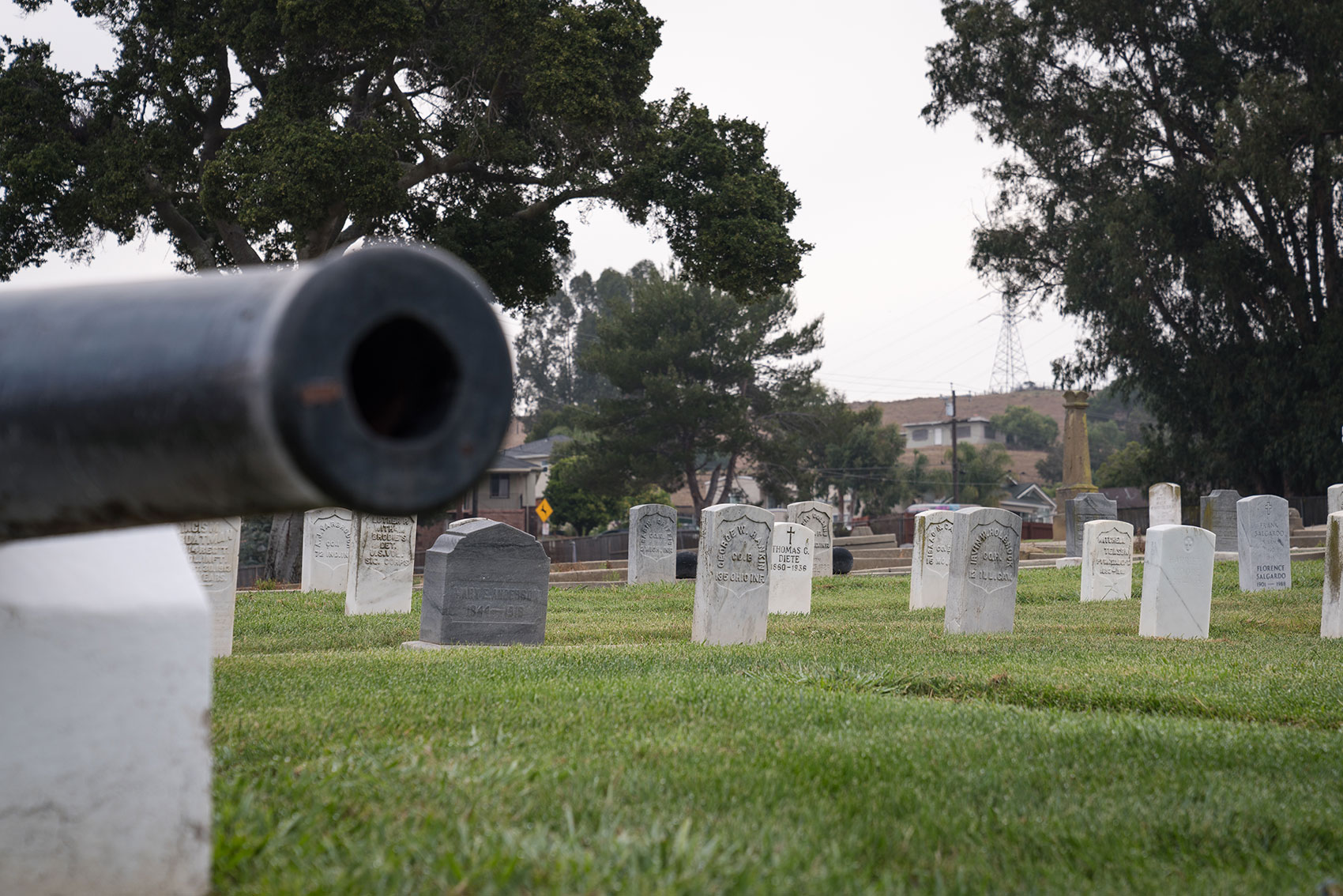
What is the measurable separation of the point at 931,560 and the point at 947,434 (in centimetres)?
8227

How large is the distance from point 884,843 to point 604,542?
33572 mm

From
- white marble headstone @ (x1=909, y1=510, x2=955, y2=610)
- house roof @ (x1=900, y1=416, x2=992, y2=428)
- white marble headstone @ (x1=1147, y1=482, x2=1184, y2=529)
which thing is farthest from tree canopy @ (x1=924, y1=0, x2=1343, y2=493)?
house roof @ (x1=900, y1=416, x2=992, y2=428)

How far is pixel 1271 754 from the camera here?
4.56 m

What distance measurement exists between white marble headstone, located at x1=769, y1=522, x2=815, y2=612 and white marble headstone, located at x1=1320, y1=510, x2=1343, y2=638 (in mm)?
6163

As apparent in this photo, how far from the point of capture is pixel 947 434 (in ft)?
315

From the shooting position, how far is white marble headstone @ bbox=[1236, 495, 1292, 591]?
1623 centimetres

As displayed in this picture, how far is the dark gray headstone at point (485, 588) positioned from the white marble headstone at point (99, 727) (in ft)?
26.6

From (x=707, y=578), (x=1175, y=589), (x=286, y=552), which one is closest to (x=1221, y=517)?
(x=1175, y=589)

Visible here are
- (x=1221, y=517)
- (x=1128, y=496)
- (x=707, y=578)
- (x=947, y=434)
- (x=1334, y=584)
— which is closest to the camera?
(x=707, y=578)

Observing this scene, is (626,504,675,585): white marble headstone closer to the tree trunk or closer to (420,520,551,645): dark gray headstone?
the tree trunk

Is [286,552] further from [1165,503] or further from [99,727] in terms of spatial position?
[99,727]

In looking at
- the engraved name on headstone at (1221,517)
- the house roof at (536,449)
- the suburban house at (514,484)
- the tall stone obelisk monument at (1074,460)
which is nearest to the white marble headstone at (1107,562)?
the engraved name on headstone at (1221,517)

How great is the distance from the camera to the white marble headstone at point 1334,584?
10883 mm

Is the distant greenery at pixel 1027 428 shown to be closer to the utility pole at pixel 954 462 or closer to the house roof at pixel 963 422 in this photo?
the house roof at pixel 963 422
